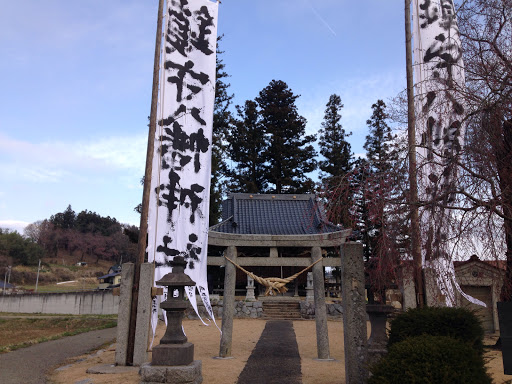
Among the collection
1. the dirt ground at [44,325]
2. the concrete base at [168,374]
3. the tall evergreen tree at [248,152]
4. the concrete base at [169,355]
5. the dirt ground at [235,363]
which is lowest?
the dirt ground at [44,325]

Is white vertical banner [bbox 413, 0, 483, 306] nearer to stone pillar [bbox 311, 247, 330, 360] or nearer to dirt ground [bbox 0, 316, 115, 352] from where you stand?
stone pillar [bbox 311, 247, 330, 360]

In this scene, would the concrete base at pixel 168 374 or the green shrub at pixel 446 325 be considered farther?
the concrete base at pixel 168 374

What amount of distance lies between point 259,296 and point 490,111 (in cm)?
1809

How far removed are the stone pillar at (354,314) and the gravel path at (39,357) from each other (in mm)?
5834

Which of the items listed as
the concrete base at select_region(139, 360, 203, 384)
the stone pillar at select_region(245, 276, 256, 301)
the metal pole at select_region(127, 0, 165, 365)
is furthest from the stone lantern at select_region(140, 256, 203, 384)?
the stone pillar at select_region(245, 276, 256, 301)

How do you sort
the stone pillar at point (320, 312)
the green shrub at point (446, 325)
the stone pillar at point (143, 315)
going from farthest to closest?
1. the stone pillar at point (320, 312)
2. the stone pillar at point (143, 315)
3. the green shrub at point (446, 325)

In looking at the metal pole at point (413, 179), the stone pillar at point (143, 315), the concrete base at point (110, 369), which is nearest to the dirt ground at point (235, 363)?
the concrete base at point (110, 369)

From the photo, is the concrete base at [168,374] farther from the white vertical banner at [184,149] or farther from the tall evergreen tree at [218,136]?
the tall evergreen tree at [218,136]

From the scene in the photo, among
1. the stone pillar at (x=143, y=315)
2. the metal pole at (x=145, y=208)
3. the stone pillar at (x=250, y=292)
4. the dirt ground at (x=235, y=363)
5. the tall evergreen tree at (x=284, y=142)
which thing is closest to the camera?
the dirt ground at (x=235, y=363)

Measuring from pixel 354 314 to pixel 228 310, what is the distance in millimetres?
4470

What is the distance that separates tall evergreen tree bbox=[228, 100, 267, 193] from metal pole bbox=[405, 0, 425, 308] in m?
22.2

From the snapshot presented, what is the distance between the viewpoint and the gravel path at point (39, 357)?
26.1 feet

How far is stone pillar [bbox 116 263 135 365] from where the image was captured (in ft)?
26.9

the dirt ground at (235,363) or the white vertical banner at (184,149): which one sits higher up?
the white vertical banner at (184,149)
